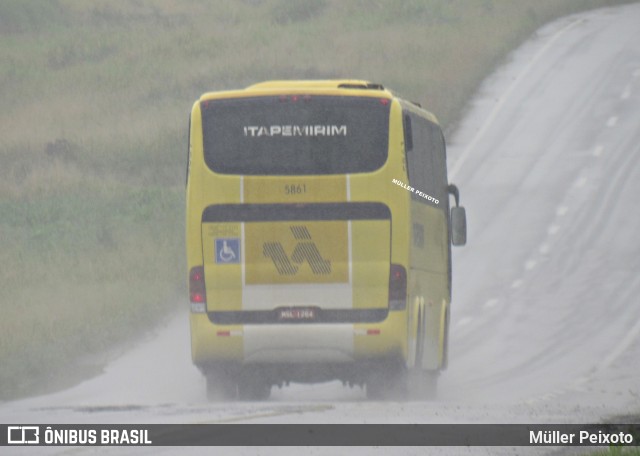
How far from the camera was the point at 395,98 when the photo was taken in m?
19.2

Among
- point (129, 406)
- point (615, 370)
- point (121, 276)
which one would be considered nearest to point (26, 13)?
point (121, 276)

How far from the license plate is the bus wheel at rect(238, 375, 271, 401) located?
1.23m

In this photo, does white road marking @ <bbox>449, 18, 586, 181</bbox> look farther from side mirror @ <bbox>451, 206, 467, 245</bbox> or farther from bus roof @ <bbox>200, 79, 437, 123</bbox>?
bus roof @ <bbox>200, 79, 437, 123</bbox>

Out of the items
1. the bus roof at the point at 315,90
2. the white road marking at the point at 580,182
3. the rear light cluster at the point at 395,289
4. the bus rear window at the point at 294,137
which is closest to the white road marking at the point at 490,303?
the white road marking at the point at 580,182

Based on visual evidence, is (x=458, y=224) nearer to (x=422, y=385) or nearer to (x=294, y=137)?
(x=422, y=385)

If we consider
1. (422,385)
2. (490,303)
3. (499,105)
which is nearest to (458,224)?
(422,385)

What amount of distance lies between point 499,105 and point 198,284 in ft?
102

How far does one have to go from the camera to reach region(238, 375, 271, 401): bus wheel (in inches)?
771

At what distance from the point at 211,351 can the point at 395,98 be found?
12.2 ft

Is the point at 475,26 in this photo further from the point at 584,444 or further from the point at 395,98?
the point at 584,444

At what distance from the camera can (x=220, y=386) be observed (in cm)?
1955

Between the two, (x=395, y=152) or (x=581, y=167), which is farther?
(x=581, y=167)

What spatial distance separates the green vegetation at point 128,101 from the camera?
28172 mm

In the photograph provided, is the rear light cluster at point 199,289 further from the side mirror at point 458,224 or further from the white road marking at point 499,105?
the white road marking at point 499,105
